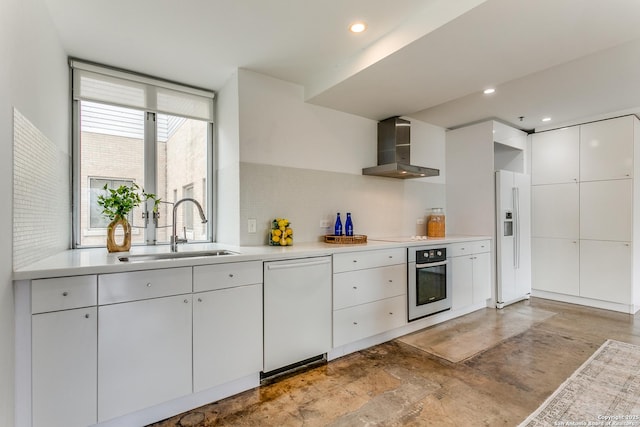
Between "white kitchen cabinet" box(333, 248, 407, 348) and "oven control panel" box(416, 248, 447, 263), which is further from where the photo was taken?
"oven control panel" box(416, 248, 447, 263)

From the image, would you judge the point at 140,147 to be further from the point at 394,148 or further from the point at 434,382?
the point at 434,382

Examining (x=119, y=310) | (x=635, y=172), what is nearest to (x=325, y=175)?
(x=119, y=310)

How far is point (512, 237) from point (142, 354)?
4.23 meters

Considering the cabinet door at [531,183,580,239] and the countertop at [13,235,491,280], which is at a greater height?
the cabinet door at [531,183,580,239]

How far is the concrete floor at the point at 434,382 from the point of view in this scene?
1.79m

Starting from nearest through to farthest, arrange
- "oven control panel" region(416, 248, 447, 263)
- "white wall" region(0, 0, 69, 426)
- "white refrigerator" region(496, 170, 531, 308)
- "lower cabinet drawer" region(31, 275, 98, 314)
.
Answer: "white wall" region(0, 0, 69, 426)
"lower cabinet drawer" region(31, 275, 98, 314)
"oven control panel" region(416, 248, 447, 263)
"white refrigerator" region(496, 170, 531, 308)

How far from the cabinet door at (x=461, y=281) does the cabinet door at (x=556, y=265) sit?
1.56 metres

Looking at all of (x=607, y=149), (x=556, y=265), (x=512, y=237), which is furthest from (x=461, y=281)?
(x=607, y=149)

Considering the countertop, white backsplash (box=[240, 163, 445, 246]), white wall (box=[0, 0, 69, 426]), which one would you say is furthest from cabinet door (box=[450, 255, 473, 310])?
white wall (box=[0, 0, 69, 426])

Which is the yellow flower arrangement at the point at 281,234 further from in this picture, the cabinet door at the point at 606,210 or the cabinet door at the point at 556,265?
the cabinet door at the point at 606,210

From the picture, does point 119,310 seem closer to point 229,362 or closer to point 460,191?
point 229,362

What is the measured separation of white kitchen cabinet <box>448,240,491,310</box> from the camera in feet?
11.2

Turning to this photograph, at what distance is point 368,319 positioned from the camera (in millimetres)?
2668

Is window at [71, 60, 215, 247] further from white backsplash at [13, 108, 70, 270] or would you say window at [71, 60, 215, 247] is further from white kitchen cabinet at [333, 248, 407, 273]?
white kitchen cabinet at [333, 248, 407, 273]
